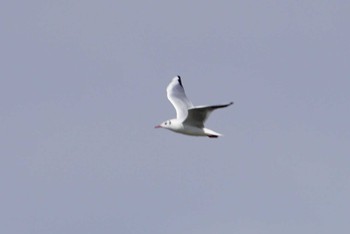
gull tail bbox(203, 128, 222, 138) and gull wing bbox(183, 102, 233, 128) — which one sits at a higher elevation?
gull wing bbox(183, 102, 233, 128)

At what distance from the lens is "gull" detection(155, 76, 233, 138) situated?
62594 millimetres

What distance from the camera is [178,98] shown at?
70188 millimetres

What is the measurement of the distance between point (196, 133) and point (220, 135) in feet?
4.27

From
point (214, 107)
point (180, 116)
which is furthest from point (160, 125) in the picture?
point (214, 107)

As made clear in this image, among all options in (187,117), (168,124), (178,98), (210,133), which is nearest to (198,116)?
(187,117)

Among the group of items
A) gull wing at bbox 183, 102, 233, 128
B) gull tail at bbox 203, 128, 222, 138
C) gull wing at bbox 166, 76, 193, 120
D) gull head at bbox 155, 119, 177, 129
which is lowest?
gull tail at bbox 203, 128, 222, 138

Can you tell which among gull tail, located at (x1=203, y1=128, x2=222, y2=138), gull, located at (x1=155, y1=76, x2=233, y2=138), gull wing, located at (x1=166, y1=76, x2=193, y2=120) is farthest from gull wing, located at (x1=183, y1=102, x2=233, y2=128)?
gull wing, located at (x1=166, y1=76, x2=193, y2=120)

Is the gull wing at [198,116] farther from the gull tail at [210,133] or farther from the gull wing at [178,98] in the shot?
the gull wing at [178,98]

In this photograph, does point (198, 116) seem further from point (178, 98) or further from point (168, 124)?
point (178, 98)

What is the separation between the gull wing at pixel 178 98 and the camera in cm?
6850

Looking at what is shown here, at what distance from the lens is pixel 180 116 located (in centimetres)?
6756

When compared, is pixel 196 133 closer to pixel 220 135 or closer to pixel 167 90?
pixel 220 135

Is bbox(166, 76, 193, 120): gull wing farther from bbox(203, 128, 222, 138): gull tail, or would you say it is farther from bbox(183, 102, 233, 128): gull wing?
bbox(203, 128, 222, 138): gull tail

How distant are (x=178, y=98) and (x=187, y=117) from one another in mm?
6755
